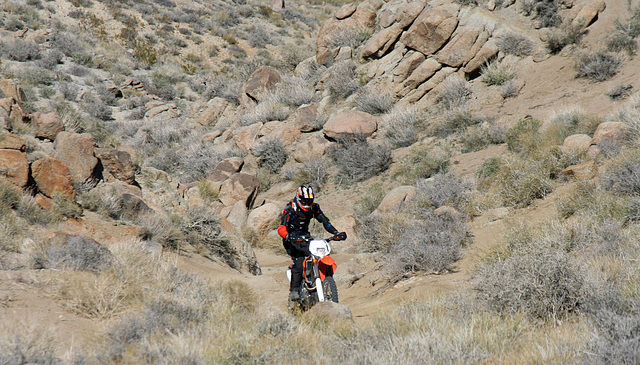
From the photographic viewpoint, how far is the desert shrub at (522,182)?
934cm

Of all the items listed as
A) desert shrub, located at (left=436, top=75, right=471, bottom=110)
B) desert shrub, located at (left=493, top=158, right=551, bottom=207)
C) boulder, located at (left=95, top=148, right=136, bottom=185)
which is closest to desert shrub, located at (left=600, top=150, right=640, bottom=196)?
desert shrub, located at (left=493, top=158, right=551, bottom=207)

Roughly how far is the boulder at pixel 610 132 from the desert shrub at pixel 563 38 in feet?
20.8

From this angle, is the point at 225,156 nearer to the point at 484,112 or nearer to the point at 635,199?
the point at 484,112

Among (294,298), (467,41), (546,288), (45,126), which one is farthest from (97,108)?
(546,288)

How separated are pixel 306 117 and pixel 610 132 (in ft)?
38.4

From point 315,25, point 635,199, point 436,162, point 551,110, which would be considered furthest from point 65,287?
point 315,25

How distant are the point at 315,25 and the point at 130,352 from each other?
4288 cm

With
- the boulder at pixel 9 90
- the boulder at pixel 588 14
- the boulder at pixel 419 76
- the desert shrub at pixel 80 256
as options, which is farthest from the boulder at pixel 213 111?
the desert shrub at pixel 80 256

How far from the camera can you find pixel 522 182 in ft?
31.1

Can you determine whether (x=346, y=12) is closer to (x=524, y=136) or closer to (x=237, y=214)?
(x=237, y=214)

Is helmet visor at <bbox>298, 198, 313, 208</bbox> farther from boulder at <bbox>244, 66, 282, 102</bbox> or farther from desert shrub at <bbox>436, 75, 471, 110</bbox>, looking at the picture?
boulder at <bbox>244, 66, 282, 102</bbox>

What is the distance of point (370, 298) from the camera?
7578mm

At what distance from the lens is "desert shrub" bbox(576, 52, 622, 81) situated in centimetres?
1344

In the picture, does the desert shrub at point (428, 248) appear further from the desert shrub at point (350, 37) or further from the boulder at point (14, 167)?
the desert shrub at point (350, 37)
